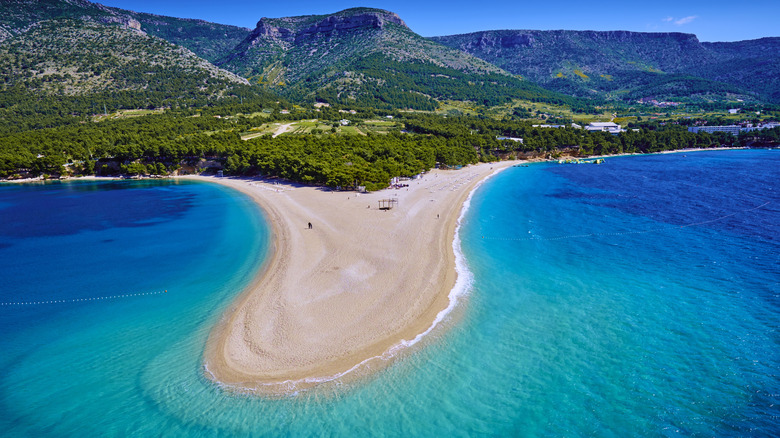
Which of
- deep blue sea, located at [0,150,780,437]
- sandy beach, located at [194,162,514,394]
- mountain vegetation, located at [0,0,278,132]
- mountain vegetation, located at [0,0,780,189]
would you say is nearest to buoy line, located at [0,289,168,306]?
deep blue sea, located at [0,150,780,437]

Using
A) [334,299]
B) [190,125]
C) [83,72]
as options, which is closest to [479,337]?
[334,299]

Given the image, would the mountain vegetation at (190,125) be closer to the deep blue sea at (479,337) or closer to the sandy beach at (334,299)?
the sandy beach at (334,299)

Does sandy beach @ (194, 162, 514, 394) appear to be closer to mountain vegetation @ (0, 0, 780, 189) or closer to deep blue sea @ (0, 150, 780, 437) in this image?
deep blue sea @ (0, 150, 780, 437)

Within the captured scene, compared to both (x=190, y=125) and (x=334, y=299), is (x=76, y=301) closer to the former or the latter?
(x=334, y=299)

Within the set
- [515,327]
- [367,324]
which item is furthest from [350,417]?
[515,327]

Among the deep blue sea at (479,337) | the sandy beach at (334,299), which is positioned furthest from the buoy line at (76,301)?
the sandy beach at (334,299)

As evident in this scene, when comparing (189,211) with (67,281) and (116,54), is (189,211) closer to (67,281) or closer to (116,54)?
(67,281)
